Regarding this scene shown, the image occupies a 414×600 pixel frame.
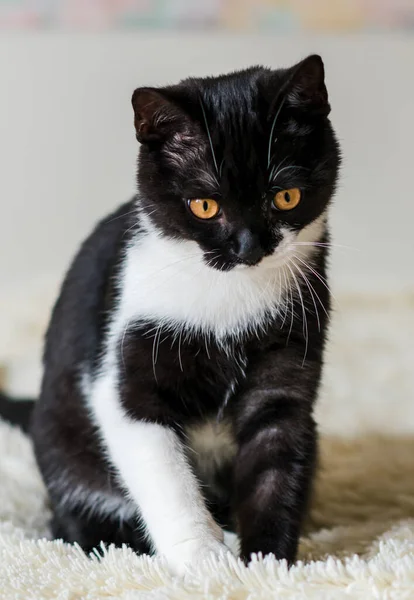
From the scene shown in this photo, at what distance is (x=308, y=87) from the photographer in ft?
2.98

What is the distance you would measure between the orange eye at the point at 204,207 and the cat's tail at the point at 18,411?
0.61 meters

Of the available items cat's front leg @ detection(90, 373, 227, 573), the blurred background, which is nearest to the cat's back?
cat's front leg @ detection(90, 373, 227, 573)

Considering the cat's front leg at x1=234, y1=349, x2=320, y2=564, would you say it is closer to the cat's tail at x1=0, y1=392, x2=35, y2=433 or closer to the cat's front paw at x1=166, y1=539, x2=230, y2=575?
the cat's front paw at x1=166, y1=539, x2=230, y2=575

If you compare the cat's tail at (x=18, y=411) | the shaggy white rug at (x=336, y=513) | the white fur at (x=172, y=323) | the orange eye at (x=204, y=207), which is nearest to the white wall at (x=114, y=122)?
the shaggy white rug at (x=336, y=513)

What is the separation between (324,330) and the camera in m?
1.03

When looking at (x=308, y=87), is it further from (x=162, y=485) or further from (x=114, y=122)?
(x=114, y=122)

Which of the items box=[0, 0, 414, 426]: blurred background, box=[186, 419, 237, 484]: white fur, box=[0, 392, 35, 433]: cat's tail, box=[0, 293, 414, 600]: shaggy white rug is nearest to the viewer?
box=[0, 293, 414, 600]: shaggy white rug

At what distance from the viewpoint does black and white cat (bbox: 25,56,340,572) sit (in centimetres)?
89

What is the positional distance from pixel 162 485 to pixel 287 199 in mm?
336

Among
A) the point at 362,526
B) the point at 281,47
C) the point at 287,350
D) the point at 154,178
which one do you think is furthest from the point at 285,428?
the point at 281,47

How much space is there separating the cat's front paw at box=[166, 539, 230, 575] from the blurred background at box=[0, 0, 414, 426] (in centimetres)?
125

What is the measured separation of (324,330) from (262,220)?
214 millimetres

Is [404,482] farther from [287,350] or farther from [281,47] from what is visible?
[281,47]

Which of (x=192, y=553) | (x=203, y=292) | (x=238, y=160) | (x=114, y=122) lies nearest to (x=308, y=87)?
(x=238, y=160)
